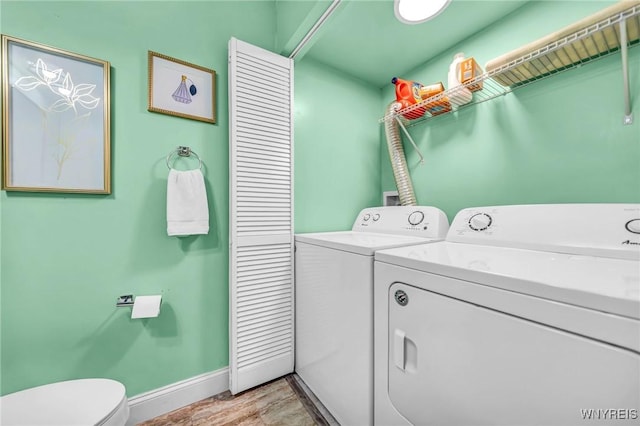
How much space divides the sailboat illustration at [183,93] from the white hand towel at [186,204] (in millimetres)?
419

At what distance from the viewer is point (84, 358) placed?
1137mm

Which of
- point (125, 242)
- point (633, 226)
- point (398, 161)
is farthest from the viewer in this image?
point (398, 161)

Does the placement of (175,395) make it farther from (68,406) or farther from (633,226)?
(633,226)

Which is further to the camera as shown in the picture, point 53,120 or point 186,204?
point 186,204

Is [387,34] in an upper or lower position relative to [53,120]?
upper

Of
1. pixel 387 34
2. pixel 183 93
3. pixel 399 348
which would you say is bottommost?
pixel 399 348

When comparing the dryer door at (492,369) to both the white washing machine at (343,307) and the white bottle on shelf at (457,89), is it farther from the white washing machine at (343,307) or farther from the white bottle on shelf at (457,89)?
the white bottle on shelf at (457,89)

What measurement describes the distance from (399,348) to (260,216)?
1030mm

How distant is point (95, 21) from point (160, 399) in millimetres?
1977

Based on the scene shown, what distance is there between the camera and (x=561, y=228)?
0.96m

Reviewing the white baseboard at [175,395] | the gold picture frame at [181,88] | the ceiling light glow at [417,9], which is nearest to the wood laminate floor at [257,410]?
the white baseboard at [175,395]

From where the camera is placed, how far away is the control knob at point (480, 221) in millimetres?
1172

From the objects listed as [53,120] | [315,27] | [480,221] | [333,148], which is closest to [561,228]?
[480,221]

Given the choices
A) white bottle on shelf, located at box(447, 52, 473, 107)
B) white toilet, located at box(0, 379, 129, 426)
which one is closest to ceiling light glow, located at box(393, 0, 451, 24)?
white bottle on shelf, located at box(447, 52, 473, 107)
